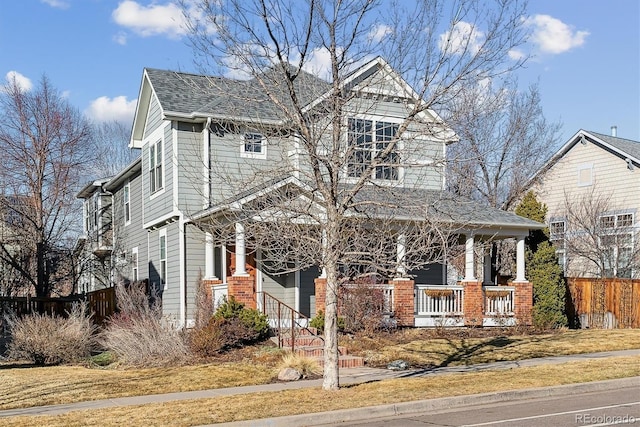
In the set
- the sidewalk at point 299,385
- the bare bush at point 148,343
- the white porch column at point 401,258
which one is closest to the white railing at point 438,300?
the white porch column at point 401,258

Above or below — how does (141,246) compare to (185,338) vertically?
above

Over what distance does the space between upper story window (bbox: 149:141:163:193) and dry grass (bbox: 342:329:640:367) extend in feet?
28.7

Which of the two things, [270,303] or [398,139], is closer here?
[398,139]

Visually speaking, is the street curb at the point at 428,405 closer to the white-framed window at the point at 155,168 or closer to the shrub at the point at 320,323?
the shrub at the point at 320,323

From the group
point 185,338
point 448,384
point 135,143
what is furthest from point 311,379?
point 135,143

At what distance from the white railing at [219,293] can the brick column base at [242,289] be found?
44 cm

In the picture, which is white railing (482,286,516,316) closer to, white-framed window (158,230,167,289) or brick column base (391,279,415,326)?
brick column base (391,279,415,326)

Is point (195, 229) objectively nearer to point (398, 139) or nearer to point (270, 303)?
point (270, 303)

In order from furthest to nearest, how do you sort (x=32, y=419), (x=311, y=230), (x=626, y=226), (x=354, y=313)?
1. (x=626, y=226)
2. (x=354, y=313)
3. (x=311, y=230)
4. (x=32, y=419)

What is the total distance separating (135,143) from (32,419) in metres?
16.2

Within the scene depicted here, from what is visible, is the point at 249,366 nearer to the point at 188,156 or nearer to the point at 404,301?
the point at 404,301

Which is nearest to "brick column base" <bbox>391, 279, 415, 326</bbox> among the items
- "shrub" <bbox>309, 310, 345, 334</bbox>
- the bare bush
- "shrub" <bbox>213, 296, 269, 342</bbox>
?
"shrub" <bbox>309, 310, 345, 334</bbox>

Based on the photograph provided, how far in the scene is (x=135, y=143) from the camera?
2589cm

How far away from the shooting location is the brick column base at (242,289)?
62.3 ft
